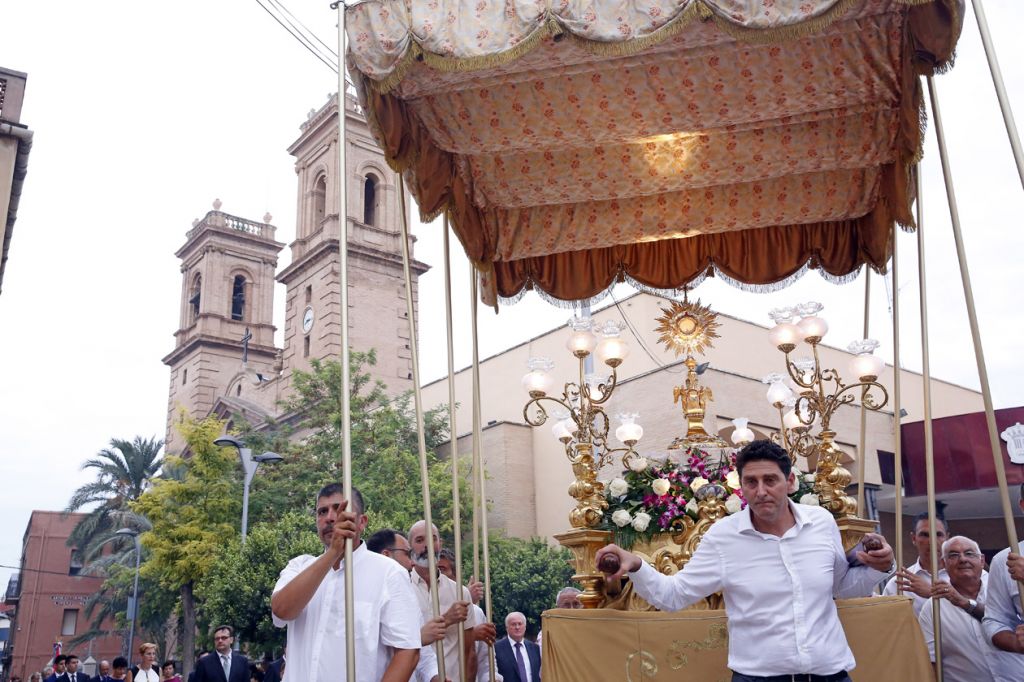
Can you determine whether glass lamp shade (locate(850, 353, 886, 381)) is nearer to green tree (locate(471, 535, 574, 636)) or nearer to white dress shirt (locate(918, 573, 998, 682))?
white dress shirt (locate(918, 573, 998, 682))

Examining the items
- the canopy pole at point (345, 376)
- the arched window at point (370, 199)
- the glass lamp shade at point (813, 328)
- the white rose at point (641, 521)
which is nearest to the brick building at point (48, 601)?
the arched window at point (370, 199)

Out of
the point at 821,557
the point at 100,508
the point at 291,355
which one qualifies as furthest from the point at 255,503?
the point at 821,557

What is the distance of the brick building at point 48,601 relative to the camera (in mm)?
58625

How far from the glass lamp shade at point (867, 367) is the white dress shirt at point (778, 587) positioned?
395cm

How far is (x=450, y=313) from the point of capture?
6.71m

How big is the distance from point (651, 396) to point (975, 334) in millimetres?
20436

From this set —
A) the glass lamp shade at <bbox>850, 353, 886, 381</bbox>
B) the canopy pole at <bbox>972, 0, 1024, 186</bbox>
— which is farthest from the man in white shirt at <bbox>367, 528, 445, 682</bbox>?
the glass lamp shade at <bbox>850, 353, 886, 381</bbox>

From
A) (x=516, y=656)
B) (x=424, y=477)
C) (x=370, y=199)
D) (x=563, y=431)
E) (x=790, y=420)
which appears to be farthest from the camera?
(x=370, y=199)

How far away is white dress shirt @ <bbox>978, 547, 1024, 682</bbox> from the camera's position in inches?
190

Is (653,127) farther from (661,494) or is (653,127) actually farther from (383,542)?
(383,542)

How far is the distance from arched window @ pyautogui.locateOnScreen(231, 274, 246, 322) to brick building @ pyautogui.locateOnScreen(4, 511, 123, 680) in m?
18.3

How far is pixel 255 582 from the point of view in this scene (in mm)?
23062

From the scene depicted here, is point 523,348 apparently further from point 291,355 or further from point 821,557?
point 821,557

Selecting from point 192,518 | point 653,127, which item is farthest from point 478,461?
point 192,518
